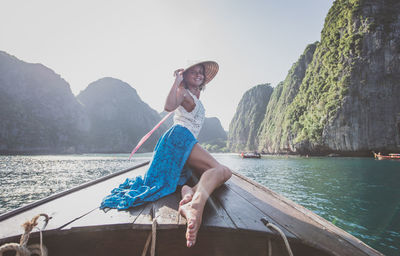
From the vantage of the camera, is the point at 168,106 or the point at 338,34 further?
the point at 338,34

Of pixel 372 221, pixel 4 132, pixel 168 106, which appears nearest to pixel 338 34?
pixel 372 221

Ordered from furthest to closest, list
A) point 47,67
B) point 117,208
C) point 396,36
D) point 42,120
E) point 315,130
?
1. point 47,67
2. point 42,120
3. point 315,130
4. point 396,36
5. point 117,208

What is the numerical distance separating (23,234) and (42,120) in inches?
3502

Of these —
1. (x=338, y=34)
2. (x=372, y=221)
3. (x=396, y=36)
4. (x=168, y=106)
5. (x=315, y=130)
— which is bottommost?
(x=372, y=221)

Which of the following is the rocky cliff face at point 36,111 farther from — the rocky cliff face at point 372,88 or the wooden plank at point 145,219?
the rocky cliff face at point 372,88

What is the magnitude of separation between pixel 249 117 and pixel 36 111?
3733 inches

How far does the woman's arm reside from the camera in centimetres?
174

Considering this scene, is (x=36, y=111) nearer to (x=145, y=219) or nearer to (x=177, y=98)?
(x=177, y=98)

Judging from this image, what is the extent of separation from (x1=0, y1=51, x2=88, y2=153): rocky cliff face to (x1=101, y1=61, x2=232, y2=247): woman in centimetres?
7679

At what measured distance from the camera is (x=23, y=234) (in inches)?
35.4

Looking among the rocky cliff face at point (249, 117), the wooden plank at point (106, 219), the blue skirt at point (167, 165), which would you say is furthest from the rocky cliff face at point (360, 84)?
the rocky cliff face at point (249, 117)

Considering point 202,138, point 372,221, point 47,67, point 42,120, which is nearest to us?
point 372,221

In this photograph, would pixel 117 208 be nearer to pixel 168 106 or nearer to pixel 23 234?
pixel 23 234

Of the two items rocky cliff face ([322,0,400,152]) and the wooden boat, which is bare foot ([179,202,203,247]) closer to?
the wooden boat
